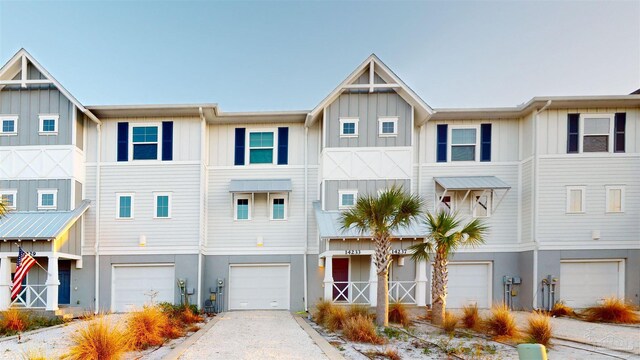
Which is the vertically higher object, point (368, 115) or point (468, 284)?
point (368, 115)

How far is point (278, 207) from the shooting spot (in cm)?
1741

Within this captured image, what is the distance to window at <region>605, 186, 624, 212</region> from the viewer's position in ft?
53.4

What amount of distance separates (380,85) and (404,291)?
842cm

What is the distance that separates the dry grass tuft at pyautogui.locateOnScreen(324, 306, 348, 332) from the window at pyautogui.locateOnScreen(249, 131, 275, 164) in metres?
7.65

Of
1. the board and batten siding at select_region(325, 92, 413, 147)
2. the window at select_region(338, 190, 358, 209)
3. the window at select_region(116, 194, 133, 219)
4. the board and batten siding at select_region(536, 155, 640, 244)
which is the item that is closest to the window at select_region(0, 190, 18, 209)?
the window at select_region(116, 194, 133, 219)

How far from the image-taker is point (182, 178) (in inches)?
658

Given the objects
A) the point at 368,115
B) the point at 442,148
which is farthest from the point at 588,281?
the point at 368,115

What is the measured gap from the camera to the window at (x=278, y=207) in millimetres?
17344

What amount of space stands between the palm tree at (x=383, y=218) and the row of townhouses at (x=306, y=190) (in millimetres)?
3647

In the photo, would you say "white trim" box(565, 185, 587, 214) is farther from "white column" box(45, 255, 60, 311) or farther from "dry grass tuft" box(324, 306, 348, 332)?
"white column" box(45, 255, 60, 311)

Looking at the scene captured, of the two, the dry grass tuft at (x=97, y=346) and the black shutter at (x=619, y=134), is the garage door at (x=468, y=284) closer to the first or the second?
the black shutter at (x=619, y=134)

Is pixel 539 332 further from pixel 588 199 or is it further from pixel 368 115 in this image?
pixel 368 115

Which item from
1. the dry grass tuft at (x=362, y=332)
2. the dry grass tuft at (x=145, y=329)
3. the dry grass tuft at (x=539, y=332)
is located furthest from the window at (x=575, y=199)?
the dry grass tuft at (x=145, y=329)

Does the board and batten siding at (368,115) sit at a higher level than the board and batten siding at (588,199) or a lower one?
higher
